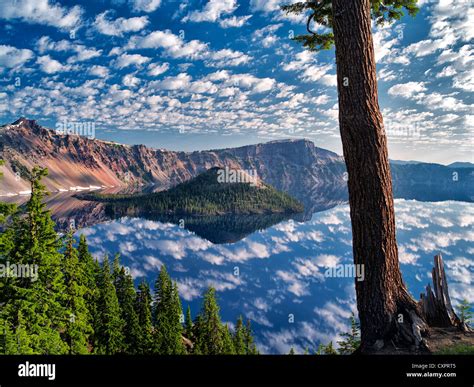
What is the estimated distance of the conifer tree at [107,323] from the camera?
32.0m

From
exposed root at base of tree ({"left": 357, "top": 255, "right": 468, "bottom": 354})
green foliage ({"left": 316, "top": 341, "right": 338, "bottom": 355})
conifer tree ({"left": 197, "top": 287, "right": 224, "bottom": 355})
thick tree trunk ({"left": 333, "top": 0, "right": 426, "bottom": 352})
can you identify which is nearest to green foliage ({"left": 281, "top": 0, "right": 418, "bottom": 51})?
thick tree trunk ({"left": 333, "top": 0, "right": 426, "bottom": 352})

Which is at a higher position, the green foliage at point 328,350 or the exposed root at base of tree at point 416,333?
the exposed root at base of tree at point 416,333

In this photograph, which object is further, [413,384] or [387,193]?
[387,193]

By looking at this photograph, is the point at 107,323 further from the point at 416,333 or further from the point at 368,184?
the point at 368,184

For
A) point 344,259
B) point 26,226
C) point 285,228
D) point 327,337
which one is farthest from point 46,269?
point 285,228

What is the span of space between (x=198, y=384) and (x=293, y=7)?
341 inches

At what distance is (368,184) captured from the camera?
5.77 meters

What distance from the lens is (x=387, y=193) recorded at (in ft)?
19.1

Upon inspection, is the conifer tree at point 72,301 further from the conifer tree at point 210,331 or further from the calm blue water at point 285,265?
the calm blue water at point 285,265

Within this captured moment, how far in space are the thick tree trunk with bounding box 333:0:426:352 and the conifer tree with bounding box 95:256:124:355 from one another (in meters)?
32.3

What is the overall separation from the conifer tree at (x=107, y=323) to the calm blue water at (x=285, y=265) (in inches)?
993

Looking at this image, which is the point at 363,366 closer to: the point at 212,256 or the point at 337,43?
the point at 337,43

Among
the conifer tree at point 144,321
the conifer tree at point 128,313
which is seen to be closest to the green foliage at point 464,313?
the conifer tree at point 128,313

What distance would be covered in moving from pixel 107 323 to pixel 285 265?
101 metres
